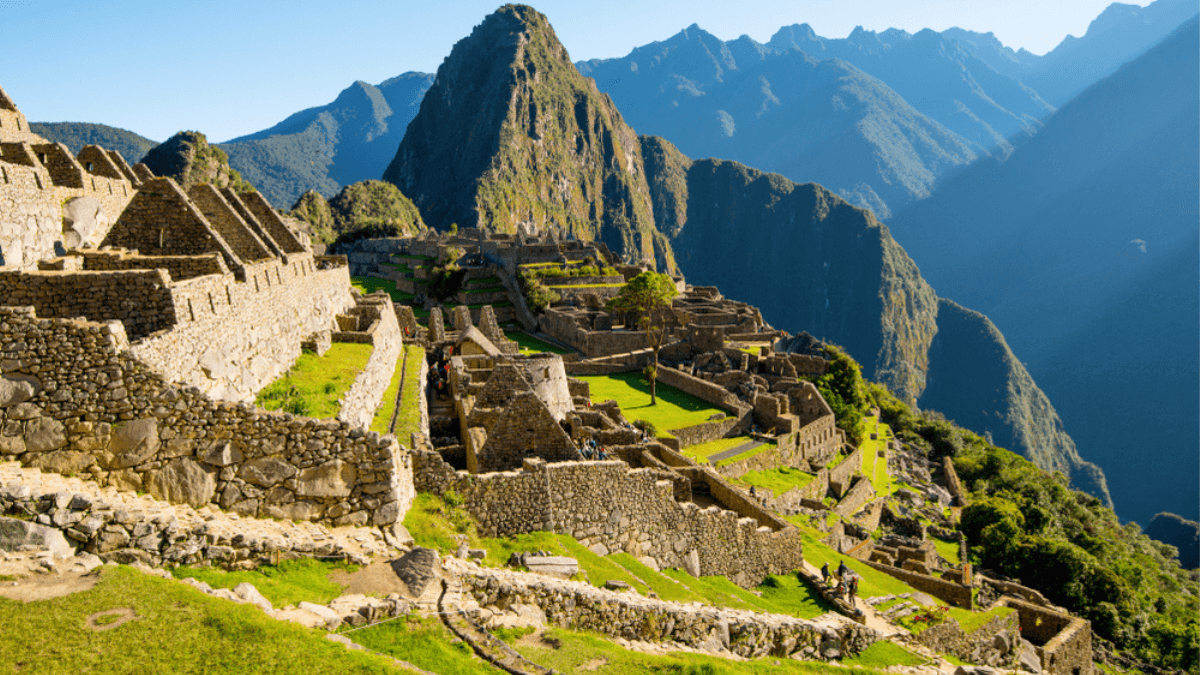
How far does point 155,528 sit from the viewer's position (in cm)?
718

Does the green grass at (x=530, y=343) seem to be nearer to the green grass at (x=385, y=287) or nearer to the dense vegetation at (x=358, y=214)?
the green grass at (x=385, y=287)

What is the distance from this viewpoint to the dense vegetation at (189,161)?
102 metres

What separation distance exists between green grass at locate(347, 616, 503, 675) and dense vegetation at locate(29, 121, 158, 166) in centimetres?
12912

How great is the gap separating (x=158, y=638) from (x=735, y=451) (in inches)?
1214

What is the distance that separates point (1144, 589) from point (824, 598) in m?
39.3

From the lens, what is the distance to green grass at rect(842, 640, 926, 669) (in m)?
13.7

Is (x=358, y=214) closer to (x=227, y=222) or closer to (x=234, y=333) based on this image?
(x=227, y=222)

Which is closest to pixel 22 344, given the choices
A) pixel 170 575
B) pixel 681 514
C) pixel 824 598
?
pixel 170 575

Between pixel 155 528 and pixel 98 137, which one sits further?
pixel 98 137

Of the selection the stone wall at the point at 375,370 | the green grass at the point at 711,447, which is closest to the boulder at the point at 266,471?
the stone wall at the point at 375,370

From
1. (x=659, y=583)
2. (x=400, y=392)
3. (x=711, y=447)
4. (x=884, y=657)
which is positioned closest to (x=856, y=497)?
(x=711, y=447)

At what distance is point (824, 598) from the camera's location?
54.7ft

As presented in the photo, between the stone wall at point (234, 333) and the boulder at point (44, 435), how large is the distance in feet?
3.90

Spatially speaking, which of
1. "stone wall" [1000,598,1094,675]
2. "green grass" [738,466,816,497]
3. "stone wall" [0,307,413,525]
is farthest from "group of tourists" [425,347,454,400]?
"stone wall" [1000,598,1094,675]
